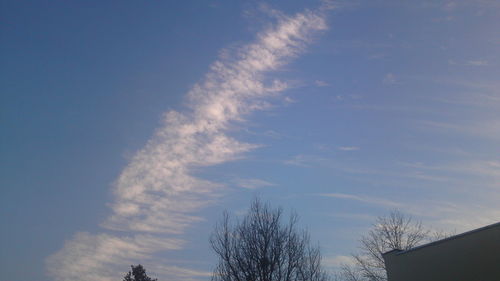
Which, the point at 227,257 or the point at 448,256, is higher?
the point at 227,257

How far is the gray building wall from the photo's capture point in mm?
16480

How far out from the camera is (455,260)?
1772 cm

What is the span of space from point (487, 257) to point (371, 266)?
2327 centimetres

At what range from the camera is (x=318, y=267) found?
2898 cm

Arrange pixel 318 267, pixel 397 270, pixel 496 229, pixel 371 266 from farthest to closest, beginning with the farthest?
1. pixel 371 266
2. pixel 318 267
3. pixel 397 270
4. pixel 496 229

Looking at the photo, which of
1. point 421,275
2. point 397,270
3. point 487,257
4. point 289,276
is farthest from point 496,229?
point 289,276

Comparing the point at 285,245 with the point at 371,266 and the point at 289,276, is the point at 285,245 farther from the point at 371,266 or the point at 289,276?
the point at 371,266

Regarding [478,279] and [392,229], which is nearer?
[478,279]

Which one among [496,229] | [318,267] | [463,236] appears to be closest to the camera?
[496,229]

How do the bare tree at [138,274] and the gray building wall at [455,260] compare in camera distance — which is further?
the bare tree at [138,274]

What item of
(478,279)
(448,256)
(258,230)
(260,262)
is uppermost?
(258,230)

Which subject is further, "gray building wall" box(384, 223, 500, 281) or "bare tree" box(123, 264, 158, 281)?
"bare tree" box(123, 264, 158, 281)

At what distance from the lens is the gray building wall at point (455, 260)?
16480 mm

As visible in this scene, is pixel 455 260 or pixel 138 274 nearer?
pixel 455 260
